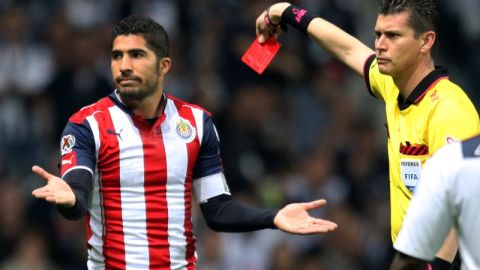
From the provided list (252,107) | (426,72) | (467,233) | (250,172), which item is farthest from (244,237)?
(467,233)

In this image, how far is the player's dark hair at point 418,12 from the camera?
5359mm

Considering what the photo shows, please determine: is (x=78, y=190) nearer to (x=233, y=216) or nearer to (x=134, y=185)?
(x=134, y=185)

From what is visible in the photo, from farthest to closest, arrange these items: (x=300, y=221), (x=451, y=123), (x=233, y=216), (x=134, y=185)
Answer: (x=233, y=216)
(x=134, y=185)
(x=300, y=221)
(x=451, y=123)

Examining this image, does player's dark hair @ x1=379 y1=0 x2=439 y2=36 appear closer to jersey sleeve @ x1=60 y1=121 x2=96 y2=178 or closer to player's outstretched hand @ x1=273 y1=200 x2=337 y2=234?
player's outstretched hand @ x1=273 y1=200 x2=337 y2=234

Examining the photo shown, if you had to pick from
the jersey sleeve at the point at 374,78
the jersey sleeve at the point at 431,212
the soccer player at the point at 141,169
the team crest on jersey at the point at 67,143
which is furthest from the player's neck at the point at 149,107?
the jersey sleeve at the point at 431,212

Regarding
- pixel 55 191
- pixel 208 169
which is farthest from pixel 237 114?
pixel 55 191

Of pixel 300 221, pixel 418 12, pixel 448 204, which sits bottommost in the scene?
pixel 300 221

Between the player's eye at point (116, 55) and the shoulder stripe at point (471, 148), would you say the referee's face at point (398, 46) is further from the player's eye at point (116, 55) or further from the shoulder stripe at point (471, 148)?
the shoulder stripe at point (471, 148)

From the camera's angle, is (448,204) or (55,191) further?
(55,191)

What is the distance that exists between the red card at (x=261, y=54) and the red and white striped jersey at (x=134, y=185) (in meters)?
0.81

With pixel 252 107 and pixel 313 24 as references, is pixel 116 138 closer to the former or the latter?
pixel 313 24

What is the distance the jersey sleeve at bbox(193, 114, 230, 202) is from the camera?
18.7 ft

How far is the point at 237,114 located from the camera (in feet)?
35.7

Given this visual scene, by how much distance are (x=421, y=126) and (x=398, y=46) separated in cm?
38
